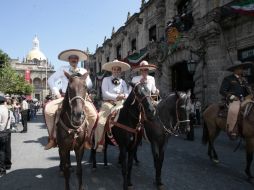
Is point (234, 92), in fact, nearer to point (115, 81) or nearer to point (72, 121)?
point (115, 81)

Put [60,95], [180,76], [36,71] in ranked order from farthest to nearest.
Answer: [36,71]
[180,76]
[60,95]

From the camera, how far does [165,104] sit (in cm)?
664

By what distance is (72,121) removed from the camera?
218 inches

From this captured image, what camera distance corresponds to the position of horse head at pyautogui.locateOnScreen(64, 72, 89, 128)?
17.2 ft

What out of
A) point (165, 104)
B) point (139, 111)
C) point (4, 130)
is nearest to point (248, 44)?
point (165, 104)

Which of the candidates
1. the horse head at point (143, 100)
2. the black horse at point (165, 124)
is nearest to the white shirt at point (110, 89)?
the black horse at point (165, 124)

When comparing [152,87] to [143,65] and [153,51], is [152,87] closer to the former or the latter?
[143,65]

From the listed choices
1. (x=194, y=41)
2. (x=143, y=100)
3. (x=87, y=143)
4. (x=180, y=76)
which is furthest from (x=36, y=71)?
(x=143, y=100)

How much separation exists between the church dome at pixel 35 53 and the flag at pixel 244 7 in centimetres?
10895

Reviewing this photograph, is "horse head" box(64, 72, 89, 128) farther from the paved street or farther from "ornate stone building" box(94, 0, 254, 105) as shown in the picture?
"ornate stone building" box(94, 0, 254, 105)

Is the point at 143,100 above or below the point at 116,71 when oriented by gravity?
below

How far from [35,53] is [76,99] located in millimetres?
118821

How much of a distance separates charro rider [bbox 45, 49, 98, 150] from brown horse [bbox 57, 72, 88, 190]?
0.35 meters

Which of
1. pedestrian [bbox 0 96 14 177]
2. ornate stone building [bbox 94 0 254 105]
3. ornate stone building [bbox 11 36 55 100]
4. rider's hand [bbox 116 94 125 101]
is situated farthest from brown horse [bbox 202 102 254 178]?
ornate stone building [bbox 11 36 55 100]
